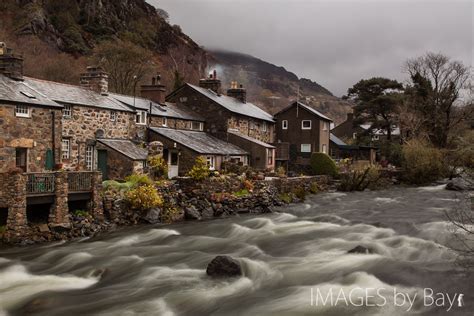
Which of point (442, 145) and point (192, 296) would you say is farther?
point (442, 145)

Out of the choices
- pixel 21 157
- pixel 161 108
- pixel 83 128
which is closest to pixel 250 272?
pixel 21 157

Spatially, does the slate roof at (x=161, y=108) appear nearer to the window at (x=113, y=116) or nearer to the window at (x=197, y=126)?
the window at (x=197, y=126)

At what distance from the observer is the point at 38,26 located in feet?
231

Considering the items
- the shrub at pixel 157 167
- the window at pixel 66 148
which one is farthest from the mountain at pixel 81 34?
the shrub at pixel 157 167

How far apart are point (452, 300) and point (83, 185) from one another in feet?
59.0

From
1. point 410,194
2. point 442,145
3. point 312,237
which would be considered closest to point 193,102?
point 410,194

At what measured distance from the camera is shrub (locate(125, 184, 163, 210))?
25.7 meters

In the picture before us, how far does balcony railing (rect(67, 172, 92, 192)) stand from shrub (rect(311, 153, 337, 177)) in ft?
85.6

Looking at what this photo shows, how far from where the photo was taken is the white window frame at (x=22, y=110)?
78.6ft

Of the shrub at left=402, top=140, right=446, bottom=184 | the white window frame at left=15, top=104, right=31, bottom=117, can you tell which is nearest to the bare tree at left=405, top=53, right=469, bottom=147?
the shrub at left=402, top=140, right=446, bottom=184

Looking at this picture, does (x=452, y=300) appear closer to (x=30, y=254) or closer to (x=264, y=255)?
(x=264, y=255)

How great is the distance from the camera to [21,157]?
24.5m

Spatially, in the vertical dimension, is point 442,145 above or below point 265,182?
above

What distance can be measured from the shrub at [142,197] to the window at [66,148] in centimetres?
579
